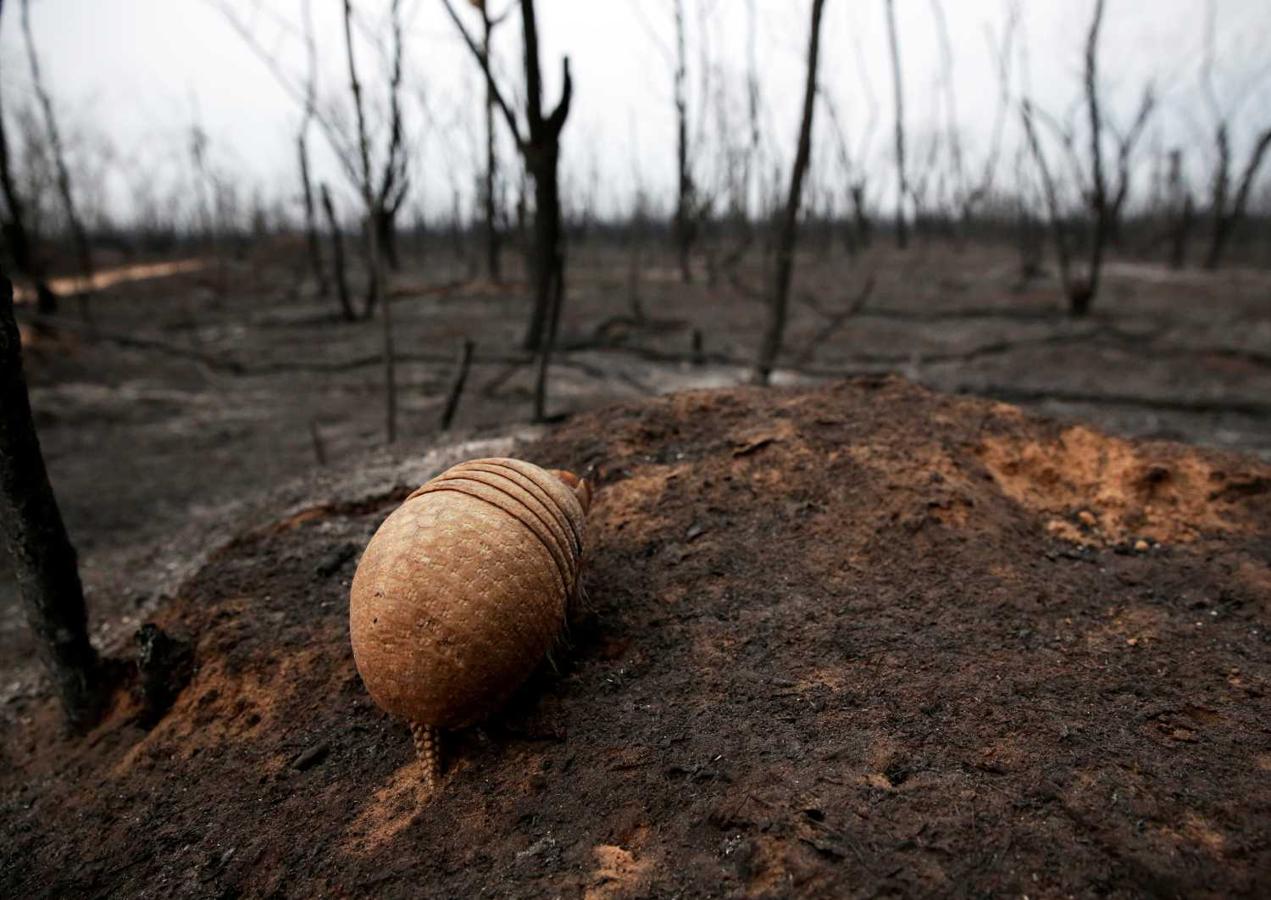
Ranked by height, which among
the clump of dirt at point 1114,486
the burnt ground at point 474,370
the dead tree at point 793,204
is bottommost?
the burnt ground at point 474,370

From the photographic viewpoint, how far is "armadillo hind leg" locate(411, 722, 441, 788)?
2.47 metres

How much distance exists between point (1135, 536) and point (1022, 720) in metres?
1.83

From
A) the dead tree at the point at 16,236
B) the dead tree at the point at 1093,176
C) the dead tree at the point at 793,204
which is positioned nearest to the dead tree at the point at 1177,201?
the dead tree at the point at 1093,176

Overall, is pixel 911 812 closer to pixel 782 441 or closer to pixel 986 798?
pixel 986 798

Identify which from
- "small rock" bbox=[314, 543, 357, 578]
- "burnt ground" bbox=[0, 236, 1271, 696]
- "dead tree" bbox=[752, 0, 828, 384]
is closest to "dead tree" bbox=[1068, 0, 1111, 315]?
"burnt ground" bbox=[0, 236, 1271, 696]

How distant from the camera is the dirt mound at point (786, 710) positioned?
1.99 metres

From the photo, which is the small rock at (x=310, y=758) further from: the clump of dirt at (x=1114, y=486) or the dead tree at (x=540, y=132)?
the dead tree at (x=540, y=132)

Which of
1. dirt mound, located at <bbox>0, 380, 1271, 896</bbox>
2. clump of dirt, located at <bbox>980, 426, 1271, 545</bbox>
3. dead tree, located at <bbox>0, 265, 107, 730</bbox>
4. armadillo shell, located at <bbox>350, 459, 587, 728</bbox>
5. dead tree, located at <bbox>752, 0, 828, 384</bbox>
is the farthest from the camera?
dead tree, located at <bbox>752, 0, 828, 384</bbox>

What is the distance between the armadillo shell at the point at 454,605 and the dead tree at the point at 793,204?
5.24 m

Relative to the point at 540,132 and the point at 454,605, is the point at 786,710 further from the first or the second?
the point at 540,132

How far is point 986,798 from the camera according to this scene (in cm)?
205

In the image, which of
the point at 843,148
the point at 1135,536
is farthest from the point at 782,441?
the point at 843,148

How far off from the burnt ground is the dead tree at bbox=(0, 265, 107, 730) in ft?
2.72

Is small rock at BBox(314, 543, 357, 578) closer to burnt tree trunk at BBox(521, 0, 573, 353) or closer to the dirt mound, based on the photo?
the dirt mound
